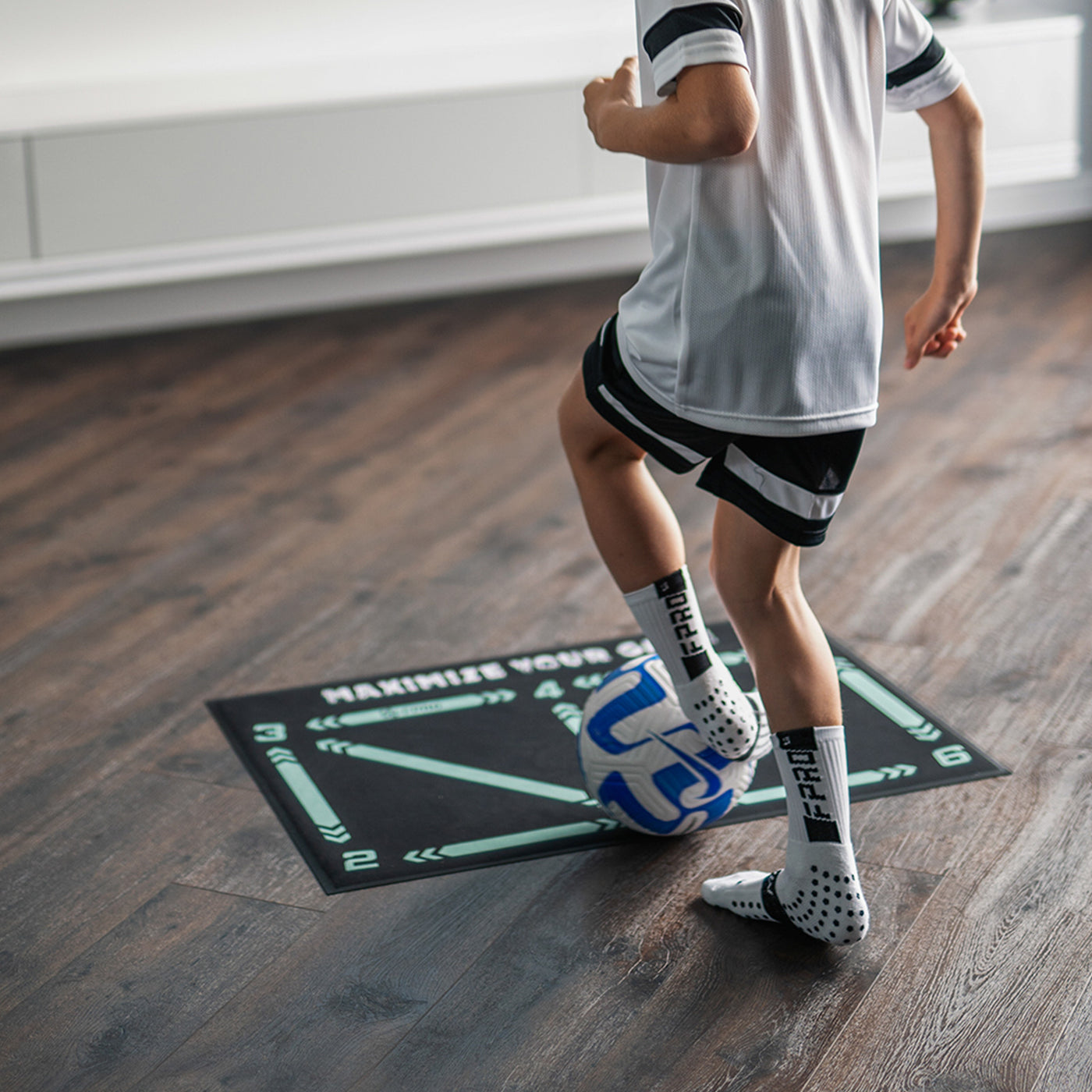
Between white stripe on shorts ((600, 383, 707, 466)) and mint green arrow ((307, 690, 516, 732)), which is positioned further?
mint green arrow ((307, 690, 516, 732))

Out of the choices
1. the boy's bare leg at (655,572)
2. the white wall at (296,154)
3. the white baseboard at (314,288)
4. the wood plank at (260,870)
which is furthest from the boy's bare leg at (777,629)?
the white baseboard at (314,288)

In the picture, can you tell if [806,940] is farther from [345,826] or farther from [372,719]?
[372,719]

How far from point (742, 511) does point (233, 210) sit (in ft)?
8.97

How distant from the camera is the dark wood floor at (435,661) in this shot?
5.31 feet

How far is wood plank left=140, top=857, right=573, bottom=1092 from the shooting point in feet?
5.16

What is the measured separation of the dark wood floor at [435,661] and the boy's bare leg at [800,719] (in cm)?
8

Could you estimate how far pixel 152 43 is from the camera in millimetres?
4340

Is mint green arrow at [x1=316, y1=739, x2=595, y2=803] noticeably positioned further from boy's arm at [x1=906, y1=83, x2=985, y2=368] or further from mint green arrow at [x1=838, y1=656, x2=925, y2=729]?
boy's arm at [x1=906, y1=83, x2=985, y2=368]

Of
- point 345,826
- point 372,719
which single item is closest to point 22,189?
point 372,719

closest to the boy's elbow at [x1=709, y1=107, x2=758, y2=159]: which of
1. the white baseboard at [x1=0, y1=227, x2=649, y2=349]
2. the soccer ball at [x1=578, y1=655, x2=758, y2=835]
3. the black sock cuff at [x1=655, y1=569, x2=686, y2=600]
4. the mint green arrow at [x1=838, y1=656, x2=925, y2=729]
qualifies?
the black sock cuff at [x1=655, y1=569, x2=686, y2=600]

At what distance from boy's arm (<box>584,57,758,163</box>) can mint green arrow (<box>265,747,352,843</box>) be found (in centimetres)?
96

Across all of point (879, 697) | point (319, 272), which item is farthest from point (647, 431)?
point (319, 272)

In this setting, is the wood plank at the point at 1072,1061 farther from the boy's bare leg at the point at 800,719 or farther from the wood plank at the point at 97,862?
the wood plank at the point at 97,862

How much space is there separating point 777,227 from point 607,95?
0.25 meters
